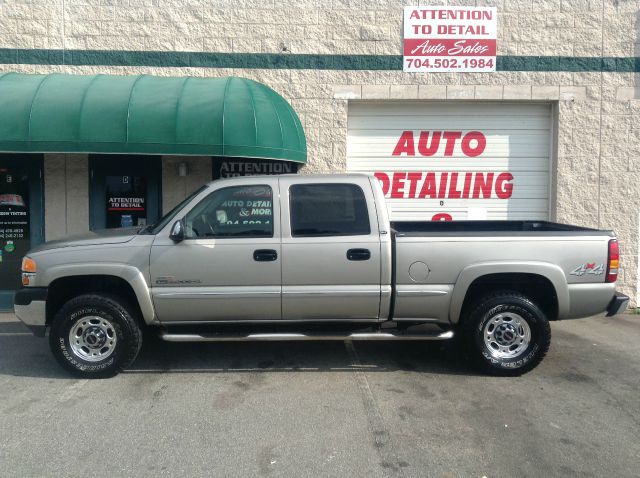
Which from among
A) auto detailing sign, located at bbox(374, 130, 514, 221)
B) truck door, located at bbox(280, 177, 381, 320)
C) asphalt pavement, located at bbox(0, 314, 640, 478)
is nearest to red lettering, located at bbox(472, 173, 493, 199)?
auto detailing sign, located at bbox(374, 130, 514, 221)

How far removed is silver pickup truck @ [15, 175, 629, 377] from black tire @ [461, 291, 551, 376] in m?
0.01

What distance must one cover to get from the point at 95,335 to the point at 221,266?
1434 millimetres

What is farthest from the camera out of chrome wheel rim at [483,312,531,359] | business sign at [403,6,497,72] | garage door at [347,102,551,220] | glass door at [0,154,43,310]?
garage door at [347,102,551,220]

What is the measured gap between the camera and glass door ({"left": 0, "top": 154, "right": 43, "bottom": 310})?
9453mm

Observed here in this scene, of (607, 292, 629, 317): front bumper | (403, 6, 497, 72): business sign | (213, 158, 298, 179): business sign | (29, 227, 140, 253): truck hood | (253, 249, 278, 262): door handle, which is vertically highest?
(403, 6, 497, 72): business sign

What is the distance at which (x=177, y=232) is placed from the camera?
226 inches

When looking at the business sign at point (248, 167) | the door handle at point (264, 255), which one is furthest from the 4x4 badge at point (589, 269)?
the business sign at point (248, 167)

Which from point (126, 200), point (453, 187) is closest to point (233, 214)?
point (126, 200)

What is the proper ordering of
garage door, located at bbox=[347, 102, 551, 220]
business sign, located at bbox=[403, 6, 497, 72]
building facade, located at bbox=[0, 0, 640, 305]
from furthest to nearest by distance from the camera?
garage door, located at bbox=[347, 102, 551, 220] < business sign, located at bbox=[403, 6, 497, 72] < building facade, located at bbox=[0, 0, 640, 305]

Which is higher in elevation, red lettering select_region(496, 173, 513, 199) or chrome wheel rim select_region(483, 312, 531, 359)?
red lettering select_region(496, 173, 513, 199)

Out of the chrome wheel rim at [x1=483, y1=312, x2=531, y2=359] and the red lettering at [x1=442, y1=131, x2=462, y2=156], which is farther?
the red lettering at [x1=442, y1=131, x2=462, y2=156]

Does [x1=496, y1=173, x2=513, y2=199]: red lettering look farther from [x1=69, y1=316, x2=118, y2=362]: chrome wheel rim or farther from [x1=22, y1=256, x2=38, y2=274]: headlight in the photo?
[x1=22, y1=256, x2=38, y2=274]: headlight

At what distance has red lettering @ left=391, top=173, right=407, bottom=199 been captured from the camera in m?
10.3

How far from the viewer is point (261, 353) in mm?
6848
